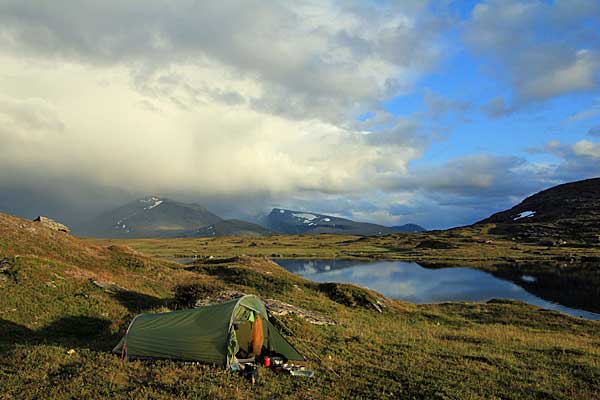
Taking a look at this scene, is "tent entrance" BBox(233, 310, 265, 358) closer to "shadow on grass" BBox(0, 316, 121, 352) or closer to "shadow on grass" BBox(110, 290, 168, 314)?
"shadow on grass" BBox(0, 316, 121, 352)

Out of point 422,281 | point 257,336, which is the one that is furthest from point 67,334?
point 422,281

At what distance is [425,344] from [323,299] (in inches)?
653

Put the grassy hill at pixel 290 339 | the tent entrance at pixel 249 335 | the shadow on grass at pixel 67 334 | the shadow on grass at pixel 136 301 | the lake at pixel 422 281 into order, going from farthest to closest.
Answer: the lake at pixel 422 281
the shadow on grass at pixel 136 301
the shadow on grass at pixel 67 334
the tent entrance at pixel 249 335
the grassy hill at pixel 290 339

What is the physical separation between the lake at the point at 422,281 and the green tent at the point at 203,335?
51379 millimetres

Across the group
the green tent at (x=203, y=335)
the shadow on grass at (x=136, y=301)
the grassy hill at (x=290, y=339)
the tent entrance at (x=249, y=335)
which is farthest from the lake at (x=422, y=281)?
the tent entrance at (x=249, y=335)

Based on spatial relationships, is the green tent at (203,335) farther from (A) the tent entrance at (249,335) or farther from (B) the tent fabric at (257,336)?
(B) the tent fabric at (257,336)

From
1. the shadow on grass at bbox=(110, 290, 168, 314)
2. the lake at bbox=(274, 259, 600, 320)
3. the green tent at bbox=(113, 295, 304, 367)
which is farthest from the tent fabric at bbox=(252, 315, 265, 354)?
the lake at bbox=(274, 259, 600, 320)

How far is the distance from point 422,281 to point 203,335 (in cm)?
8001

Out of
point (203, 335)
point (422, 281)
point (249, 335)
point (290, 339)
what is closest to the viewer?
point (203, 335)

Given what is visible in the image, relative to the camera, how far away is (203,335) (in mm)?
18688

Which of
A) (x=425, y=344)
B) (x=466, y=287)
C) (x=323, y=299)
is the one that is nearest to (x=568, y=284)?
(x=466, y=287)

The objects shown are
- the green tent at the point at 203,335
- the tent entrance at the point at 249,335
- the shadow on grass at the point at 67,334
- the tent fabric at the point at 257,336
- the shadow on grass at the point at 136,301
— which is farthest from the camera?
the shadow on grass at the point at 136,301

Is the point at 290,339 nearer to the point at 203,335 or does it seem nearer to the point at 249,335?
the point at 249,335

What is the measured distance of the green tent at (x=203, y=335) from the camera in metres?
18.3
